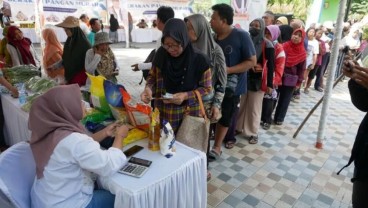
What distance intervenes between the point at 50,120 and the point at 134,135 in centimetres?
57

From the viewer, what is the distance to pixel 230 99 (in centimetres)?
264

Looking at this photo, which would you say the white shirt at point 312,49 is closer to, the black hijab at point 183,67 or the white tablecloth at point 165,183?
the black hijab at point 183,67

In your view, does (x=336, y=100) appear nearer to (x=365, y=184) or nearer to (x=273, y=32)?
(x=273, y=32)

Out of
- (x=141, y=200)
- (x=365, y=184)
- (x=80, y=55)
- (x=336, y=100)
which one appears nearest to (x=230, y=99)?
(x=365, y=184)

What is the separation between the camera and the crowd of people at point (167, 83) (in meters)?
1.22

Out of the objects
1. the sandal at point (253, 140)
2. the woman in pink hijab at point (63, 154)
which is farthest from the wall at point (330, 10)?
the woman in pink hijab at point (63, 154)

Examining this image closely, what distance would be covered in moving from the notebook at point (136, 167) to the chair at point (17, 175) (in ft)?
1.69

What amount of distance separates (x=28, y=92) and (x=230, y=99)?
1948 millimetres

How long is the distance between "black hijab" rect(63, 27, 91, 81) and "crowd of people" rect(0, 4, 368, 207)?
1cm

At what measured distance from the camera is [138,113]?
1688 mm

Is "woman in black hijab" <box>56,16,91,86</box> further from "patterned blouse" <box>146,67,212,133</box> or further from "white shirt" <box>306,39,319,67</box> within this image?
"white shirt" <box>306,39,319,67</box>

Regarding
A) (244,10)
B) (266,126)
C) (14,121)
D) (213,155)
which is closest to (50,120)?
(14,121)

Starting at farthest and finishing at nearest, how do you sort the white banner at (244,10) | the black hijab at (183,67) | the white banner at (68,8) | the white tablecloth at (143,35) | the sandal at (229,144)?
the white tablecloth at (143,35) → the white banner at (68,8) → the white banner at (244,10) → the sandal at (229,144) → the black hijab at (183,67)

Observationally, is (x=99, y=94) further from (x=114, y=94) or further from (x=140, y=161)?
(x=140, y=161)
